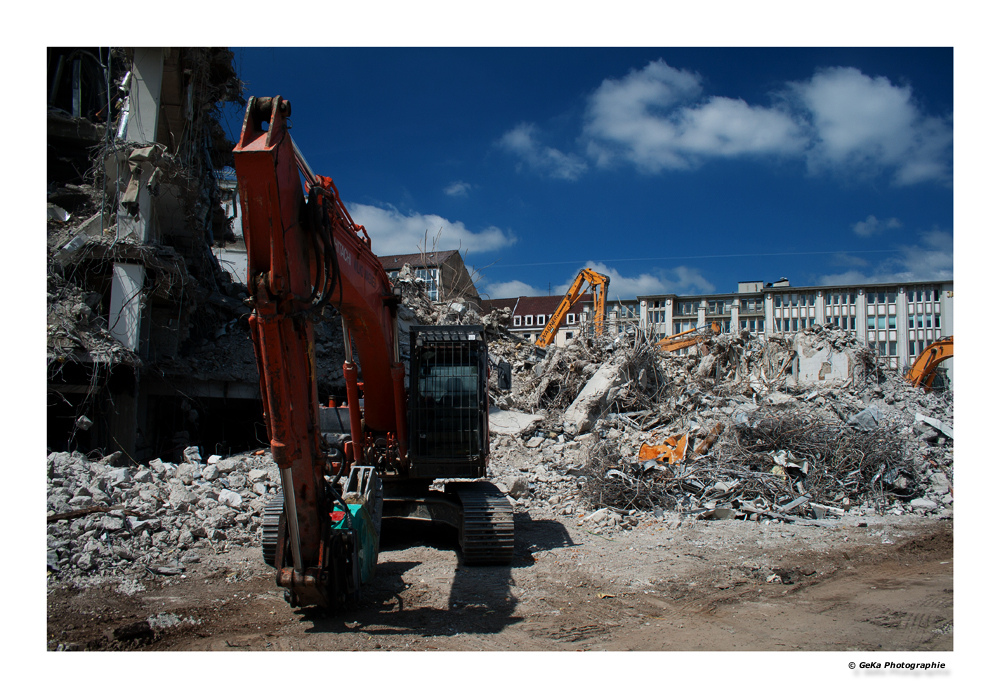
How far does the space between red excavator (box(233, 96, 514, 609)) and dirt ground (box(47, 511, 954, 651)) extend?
405 mm

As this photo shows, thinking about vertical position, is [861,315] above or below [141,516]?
above

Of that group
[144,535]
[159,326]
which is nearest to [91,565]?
[144,535]

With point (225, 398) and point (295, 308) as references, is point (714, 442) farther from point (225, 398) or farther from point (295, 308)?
point (225, 398)

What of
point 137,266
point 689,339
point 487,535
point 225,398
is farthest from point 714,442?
point 137,266

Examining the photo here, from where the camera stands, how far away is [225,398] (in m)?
13.1

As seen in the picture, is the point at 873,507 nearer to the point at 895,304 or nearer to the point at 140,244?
the point at 895,304

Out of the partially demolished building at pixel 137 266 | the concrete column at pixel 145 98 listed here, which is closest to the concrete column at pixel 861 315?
the partially demolished building at pixel 137 266

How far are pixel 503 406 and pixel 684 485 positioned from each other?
6259 mm

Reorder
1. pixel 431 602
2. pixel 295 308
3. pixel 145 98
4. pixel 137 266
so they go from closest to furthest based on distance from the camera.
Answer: pixel 295 308
pixel 431 602
pixel 137 266
pixel 145 98

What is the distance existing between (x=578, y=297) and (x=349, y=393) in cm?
1759

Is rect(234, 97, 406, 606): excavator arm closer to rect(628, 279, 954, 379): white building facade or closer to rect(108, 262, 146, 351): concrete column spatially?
rect(108, 262, 146, 351): concrete column

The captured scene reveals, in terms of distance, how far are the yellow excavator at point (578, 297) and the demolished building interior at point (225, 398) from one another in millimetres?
5045

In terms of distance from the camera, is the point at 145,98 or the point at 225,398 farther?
the point at 225,398

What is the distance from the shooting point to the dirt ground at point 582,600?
412 cm
